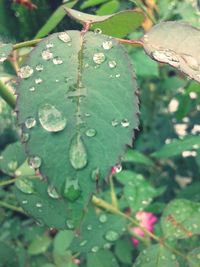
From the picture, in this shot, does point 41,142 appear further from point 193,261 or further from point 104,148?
point 193,261

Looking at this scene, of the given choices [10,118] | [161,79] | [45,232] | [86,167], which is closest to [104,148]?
[86,167]

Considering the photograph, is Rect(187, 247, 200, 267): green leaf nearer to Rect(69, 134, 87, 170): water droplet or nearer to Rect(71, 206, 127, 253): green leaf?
Rect(71, 206, 127, 253): green leaf

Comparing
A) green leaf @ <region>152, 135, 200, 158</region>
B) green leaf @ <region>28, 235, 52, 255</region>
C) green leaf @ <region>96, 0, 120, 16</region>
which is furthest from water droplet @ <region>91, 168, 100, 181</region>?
green leaf @ <region>28, 235, 52, 255</region>

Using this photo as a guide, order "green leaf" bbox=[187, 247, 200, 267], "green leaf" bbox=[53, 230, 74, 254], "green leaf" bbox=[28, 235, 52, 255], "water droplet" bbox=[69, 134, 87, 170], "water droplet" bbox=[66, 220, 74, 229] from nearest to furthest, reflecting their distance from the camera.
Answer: "water droplet" bbox=[69, 134, 87, 170] → "water droplet" bbox=[66, 220, 74, 229] → "green leaf" bbox=[187, 247, 200, 267] → "green leaf" bbox=[53, 230, 74, 254] → "green leaf" bbox=[28, 235, 52, 255]

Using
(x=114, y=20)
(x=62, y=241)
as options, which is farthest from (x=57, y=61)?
(x=62, y=241)

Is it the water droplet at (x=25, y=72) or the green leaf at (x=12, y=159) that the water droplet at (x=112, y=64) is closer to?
the water droplet at (x=25, y=72)

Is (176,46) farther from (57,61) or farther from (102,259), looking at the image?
(102,259)

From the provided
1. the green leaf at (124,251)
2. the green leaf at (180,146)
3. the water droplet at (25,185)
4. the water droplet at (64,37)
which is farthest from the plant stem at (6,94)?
the green leaf at (124,251)
